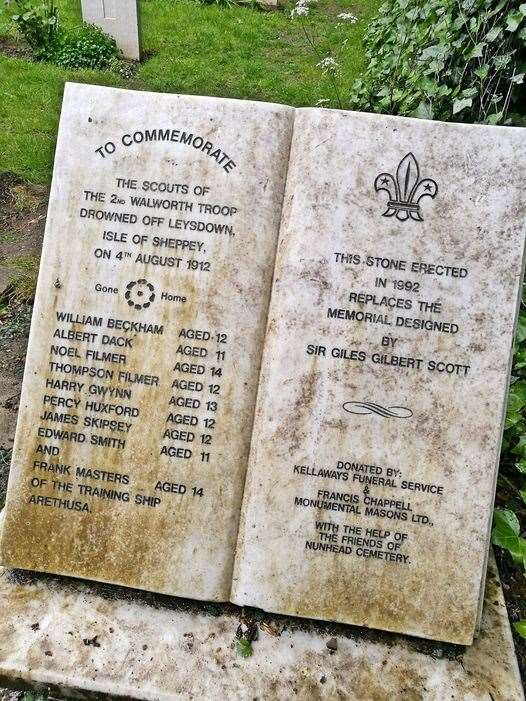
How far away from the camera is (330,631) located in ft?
7.85

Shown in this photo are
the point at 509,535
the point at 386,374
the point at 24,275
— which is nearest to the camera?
the point at 386,374

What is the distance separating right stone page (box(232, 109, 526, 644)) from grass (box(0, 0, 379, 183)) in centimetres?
397

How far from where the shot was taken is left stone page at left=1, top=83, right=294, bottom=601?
2438 mm

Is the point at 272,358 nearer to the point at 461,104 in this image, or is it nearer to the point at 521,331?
the point at 521,331

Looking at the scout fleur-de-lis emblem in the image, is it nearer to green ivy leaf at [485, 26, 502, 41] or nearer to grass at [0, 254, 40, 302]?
green ivy leaf at [485, 26, 502, 41]

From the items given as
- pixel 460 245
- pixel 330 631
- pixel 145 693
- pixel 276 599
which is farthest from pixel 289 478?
pixel 460 245

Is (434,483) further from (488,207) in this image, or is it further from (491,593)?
(488,207)

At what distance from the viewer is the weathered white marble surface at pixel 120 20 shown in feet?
25.3

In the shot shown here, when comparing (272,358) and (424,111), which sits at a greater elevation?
(424,111)

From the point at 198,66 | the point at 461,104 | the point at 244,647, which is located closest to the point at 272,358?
the point at 244,647

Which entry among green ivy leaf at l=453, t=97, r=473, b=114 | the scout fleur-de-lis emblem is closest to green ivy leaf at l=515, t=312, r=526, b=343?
green ivy leaf at l=453, t=97, r=473, b=114

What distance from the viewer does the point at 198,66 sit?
7344 mm

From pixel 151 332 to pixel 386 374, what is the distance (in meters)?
1.00

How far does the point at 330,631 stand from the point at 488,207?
1838 mm
